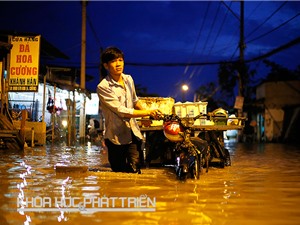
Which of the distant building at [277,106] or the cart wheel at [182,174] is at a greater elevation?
the distant building at [277,106]

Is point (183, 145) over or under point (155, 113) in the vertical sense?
under

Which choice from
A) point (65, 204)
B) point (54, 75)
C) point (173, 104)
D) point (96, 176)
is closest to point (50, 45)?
point (54, 75)

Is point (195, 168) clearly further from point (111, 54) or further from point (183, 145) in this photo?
point (111, 54)

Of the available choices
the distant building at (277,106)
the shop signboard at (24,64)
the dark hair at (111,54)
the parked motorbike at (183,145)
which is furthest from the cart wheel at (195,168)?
the distant building at (277,106)

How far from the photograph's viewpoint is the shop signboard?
47.3 ft

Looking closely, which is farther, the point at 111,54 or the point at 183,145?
the point at 183,145

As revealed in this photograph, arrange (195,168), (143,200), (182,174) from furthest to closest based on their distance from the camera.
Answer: (195,168) < (182,174) < (143,200)

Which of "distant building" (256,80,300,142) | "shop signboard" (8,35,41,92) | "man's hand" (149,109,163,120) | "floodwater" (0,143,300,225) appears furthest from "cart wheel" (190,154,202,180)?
"distant building" (256,80,300,142)

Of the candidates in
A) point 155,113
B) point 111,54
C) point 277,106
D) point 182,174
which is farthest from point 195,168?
point 277,106

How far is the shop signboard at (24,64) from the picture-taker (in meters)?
14.4

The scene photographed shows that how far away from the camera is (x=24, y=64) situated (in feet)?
47.5

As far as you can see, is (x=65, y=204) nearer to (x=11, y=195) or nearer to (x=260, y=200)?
(x=11, y=195)

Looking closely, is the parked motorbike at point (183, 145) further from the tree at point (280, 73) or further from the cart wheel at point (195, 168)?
the tree at point (280, 73)

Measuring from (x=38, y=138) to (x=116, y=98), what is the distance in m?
12.0
